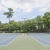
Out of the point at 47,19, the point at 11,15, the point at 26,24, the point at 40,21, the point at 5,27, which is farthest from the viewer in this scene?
the point at 11,15

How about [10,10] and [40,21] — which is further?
[10,10]

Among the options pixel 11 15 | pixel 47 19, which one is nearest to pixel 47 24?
pixel 47 19

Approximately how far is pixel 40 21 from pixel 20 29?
14581 millimetres

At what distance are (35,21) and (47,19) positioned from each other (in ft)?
43.6

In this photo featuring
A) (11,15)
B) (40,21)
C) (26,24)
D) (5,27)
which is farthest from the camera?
(11,15)

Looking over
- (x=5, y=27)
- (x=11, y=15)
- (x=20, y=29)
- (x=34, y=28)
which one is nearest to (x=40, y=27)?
(x=34, y=28)

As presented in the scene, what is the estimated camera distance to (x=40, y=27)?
105500mm

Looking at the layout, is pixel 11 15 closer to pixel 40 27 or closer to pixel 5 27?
pixel 5 27

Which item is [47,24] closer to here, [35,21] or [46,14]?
[46,14]

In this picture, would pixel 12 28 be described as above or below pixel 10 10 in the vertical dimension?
below

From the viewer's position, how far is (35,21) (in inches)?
4011

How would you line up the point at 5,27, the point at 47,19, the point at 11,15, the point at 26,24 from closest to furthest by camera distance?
the point at 47,19, the point at 26,24, the point at 5,27, the point at 11,15

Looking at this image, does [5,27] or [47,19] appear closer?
[47,19]

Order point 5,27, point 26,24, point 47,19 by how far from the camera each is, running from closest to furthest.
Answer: point 47,19 → point 26,24 → point 5,27
